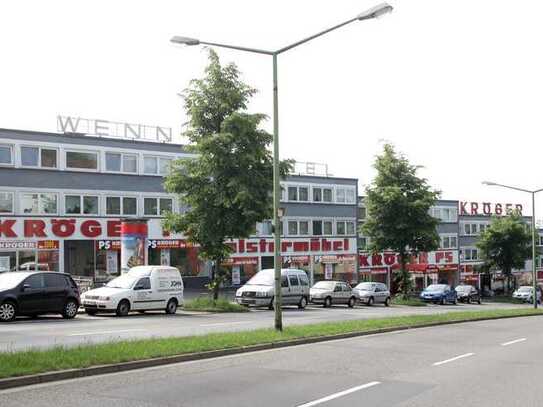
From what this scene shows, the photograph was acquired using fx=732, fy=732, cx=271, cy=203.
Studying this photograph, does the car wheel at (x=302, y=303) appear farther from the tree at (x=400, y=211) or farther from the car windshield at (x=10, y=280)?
the car windshield at (x=10, y=280)

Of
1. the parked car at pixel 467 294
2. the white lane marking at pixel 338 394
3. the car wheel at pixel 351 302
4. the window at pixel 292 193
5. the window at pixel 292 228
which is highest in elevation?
the window at pixel 292 193

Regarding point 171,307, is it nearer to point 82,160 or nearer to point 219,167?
point 219,167

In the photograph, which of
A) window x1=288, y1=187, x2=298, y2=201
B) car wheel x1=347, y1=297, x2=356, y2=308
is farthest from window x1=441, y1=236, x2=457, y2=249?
car wheel x1=347, y1=297, x2=356, y2=308

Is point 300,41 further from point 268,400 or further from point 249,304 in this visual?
point 249,304

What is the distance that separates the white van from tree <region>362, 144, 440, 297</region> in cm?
2323

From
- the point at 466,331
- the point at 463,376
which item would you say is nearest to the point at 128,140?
the point at 466,331

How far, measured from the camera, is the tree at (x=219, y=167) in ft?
101

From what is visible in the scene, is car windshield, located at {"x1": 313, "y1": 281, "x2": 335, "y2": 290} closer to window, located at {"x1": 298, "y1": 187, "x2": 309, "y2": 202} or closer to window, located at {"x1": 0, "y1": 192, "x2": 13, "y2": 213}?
window, located at {"x1": 0, "y1": 192, "x2": 13, "y2": 213}

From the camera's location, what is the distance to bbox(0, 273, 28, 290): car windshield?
21.2 metres

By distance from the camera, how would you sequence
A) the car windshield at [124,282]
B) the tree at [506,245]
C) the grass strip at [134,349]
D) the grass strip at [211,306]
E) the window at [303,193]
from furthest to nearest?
the tree at [506,245] < the window at [303,193] < the grass strip at [211,306] < the car windshield at [124,282] < the grass strip at [134,349]

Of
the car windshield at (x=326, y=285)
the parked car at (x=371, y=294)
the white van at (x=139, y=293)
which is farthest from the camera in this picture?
the parked car at (x=371, y=294)

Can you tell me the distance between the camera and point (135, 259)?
31.4 m

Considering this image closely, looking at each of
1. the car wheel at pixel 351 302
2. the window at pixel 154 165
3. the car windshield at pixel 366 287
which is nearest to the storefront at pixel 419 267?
the car windshield at pixel 366 287

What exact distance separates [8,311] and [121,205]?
26.4 metres
